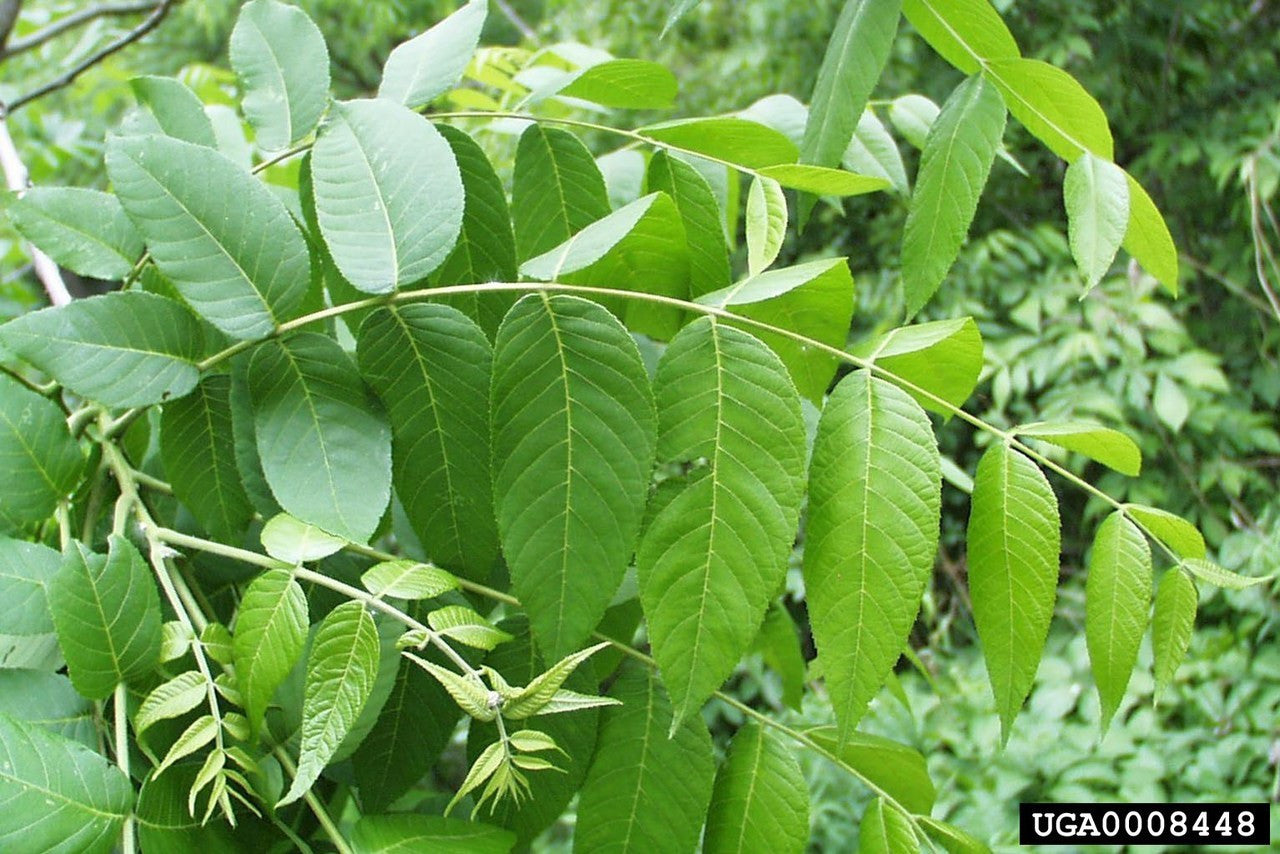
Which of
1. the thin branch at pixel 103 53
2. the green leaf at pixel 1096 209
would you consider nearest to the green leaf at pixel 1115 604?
the green leaf at pixel 1096 209

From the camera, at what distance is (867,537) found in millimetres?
361

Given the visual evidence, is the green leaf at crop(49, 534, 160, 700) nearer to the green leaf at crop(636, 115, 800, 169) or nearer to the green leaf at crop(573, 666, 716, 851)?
the green leaf at crop(573, 666, 716, 851)

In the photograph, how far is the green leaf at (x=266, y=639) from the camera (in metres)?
0.35

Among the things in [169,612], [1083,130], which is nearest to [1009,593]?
[1083,130]

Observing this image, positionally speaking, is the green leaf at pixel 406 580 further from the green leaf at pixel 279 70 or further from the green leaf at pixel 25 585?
the green leaf at pixel 279 70

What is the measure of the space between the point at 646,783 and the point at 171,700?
181 mm

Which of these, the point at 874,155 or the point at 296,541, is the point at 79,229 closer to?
the point at 296,541

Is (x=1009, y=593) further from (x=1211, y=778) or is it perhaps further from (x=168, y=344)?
(x=1211, y=778)

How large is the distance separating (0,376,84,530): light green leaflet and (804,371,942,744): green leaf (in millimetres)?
301

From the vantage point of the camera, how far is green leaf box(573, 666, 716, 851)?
1.32 ft

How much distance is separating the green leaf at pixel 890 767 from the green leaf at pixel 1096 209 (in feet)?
0.72

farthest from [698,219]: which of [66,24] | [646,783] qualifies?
[66,24]

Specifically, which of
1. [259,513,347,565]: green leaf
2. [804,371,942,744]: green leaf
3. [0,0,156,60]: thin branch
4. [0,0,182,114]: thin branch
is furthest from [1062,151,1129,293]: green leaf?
[0,0,156,60]: thin branch

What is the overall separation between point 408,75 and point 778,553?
0.30 metres
